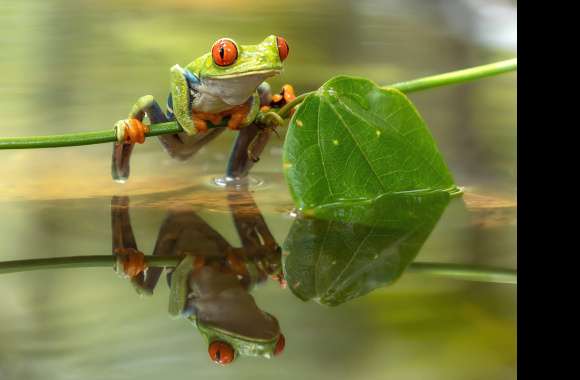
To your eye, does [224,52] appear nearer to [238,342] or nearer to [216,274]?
[216,274]

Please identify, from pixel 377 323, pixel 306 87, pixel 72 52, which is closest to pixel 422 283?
pixel 377 323

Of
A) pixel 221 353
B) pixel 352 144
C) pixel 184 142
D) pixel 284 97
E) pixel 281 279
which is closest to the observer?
pixel 221 353

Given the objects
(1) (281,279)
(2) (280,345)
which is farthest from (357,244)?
(2) (280,345)

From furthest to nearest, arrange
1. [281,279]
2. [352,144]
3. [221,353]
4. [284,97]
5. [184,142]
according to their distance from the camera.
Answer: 1. [184,142]
2. [284,97]
3. [352,144]
4. [281,279]
5. [221,353]

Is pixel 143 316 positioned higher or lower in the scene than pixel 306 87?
higher

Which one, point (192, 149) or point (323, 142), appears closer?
point (323, 142)

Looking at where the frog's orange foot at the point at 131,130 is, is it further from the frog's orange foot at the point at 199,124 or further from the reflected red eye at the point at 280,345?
the reflected red eye at the point at 280,345

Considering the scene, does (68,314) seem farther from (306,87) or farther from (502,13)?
(502,13)

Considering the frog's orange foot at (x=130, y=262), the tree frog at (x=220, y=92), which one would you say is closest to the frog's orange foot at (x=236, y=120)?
the tree frog at (x=220, y=92)

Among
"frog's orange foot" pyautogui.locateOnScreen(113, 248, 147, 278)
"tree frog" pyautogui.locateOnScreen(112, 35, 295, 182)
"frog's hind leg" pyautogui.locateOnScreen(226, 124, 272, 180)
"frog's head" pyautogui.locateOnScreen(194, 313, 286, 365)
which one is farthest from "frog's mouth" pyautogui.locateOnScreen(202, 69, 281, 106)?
"frog's head" pyautogui.locateOnScreen(194, 313, 286, 365)
